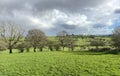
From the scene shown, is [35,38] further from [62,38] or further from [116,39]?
[116,39]

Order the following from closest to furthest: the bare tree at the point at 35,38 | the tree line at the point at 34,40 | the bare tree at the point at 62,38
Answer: the tree line at the point at 34,40, the bare tree at the point at 35,38, the bare tree at the point at 62,38

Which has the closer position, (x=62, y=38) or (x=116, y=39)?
(x=116, y=39)

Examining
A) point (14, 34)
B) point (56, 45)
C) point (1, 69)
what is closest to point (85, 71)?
point (1, 69)

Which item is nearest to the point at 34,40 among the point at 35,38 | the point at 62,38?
the point at 35,38

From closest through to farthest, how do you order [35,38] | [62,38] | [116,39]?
1. [116,39]
2. [35,38]
3. [62,38]

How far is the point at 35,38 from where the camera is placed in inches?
3930

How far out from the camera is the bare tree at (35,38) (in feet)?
323

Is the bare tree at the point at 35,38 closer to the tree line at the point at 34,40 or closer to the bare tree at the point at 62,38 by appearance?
the tree line at the point at 34,40

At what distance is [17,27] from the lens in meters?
86.1

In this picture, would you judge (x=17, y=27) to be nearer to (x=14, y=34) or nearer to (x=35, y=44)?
(x=14, y=34)

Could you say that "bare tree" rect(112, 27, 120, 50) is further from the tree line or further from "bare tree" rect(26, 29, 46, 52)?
"bare tree" rect(26, 29, 46, 52)

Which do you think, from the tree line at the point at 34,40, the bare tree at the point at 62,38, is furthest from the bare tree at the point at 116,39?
the bare tree at the point at 62,38

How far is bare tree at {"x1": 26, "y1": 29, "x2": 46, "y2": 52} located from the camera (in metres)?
98.5

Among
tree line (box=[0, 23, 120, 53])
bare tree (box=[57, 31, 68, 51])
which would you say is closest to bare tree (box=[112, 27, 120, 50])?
tree line (box=[0, 23, 120, 53])
